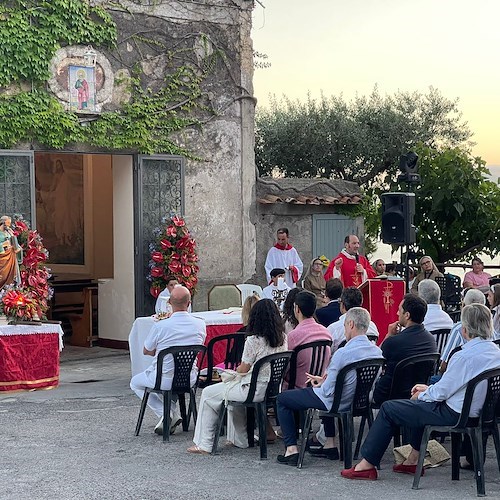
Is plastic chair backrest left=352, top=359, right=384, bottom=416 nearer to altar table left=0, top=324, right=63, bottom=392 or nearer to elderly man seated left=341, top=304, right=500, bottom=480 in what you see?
elderly man seated left=341, top=304, right=500, bottom=480

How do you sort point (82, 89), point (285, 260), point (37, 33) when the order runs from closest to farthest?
point (37, 33), point (82, 89), point (285, 260)

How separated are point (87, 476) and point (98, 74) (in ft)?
26.6

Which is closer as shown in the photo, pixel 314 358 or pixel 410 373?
pixel 410 373

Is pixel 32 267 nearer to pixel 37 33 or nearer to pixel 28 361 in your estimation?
pixel 28 361

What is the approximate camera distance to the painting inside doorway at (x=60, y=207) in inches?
722

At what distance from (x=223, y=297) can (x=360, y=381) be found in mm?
6898

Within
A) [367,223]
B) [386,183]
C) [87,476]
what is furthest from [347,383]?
[386,183]

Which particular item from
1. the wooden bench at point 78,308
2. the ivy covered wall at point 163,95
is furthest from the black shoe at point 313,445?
the wooden bench at point 78,308

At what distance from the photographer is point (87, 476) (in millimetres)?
8102

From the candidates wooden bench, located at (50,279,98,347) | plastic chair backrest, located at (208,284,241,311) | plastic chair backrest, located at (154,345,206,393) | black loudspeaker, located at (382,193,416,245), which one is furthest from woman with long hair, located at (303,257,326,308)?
plastic chair backrest, located at (154,345,206,393)

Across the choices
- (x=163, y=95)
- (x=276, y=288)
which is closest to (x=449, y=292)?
(x=276, y=288)

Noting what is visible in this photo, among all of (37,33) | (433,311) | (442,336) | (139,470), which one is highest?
(37,33)

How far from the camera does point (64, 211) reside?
18.5m

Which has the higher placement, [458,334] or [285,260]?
[285,260]
